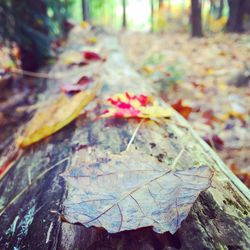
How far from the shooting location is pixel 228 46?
6234 millimetres

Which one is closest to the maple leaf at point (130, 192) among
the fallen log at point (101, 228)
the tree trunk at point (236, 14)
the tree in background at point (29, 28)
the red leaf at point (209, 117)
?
the fallen log at point (101, 228)

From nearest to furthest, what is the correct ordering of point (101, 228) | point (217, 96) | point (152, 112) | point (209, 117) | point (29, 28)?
point (101, 228)
point (152, 112)
point (209, 117)
point (217, 96)
point (29, 28)

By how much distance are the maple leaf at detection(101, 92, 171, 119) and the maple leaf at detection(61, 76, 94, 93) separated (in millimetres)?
505

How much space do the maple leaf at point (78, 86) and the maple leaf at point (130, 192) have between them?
1.04m

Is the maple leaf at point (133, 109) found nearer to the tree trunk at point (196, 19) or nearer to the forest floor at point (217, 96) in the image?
the forest floor at point (217, 96)

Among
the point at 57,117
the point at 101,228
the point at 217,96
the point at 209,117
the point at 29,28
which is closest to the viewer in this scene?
the point at 101,228

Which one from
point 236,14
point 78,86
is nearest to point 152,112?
point 78,86

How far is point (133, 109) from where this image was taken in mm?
1387

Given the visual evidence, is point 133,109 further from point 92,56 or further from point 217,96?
point 217,96

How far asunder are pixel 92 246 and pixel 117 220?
0.34ft

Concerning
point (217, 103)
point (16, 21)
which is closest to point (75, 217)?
point (217, 103)

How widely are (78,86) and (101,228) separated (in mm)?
1323

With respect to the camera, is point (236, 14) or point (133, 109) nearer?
point (133, 109)

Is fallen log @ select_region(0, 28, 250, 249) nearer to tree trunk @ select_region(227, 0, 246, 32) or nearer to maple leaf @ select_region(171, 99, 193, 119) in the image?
maple leaf @ select_region(171, 99, 193, 119)
